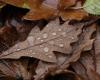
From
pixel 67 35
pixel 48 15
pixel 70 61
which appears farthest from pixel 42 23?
pixel 70 61

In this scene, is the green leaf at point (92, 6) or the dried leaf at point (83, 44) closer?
the dried leaf at point (83, 44)

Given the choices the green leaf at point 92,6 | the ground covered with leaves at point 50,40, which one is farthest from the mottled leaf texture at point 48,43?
the green leaf at point 92,6

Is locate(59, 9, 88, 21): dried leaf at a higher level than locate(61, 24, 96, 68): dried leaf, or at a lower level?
higher

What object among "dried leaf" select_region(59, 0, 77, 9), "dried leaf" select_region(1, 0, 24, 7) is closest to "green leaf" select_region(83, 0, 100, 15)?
"dried leaf" select_region(59, 0, 77, 9)

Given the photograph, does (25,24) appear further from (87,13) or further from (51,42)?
(87,13)

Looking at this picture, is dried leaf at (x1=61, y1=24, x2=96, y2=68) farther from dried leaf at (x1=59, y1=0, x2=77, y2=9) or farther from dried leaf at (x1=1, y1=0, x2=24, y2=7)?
dried leaf at (x1=1, y1=0, x2=24, y2=7)

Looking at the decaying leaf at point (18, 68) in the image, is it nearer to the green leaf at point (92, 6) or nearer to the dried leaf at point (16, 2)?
the dried leaf at point (16, 2)

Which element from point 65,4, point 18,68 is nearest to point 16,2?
point 65,4

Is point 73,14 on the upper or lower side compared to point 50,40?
upper

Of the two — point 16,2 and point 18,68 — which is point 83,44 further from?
point 16,2
